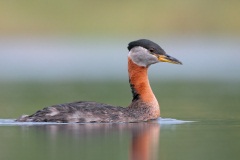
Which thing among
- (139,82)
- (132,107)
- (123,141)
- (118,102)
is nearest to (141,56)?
(139,82)

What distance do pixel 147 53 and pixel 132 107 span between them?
1.33 m

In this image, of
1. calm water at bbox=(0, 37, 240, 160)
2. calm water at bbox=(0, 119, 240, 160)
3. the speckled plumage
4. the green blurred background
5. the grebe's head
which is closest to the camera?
calm water at bbox=(0, 119, 240, 160)

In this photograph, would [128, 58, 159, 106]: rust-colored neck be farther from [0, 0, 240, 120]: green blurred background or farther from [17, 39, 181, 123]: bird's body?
[0, 0, 240, 120]: green blurred background

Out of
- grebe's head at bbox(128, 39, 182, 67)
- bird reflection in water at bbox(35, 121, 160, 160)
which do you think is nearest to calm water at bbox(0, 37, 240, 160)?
bird reflection in water at bbox(35, 121, 160, 160)

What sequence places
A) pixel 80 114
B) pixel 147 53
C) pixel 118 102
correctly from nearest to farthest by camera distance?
pixel 80 114 → pixel 147 53 → pixel 118 102

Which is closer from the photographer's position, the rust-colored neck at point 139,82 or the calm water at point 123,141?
the calm water at point 123,141

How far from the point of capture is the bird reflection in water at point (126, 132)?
18625mm

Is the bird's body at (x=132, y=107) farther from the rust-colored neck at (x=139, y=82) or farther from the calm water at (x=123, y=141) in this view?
the calm water at (x=123, y=141)

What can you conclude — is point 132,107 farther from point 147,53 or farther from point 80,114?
point 80,114

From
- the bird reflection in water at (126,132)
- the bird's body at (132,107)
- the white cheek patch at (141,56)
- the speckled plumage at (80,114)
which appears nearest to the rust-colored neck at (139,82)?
the bird's body at (132,107)

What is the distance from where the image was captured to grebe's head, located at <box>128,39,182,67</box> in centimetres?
2372

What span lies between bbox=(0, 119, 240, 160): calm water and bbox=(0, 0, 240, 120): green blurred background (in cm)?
224

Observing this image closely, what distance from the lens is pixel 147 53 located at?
77.9ft

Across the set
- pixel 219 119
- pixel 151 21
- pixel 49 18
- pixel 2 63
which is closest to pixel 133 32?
pixel 151 21
